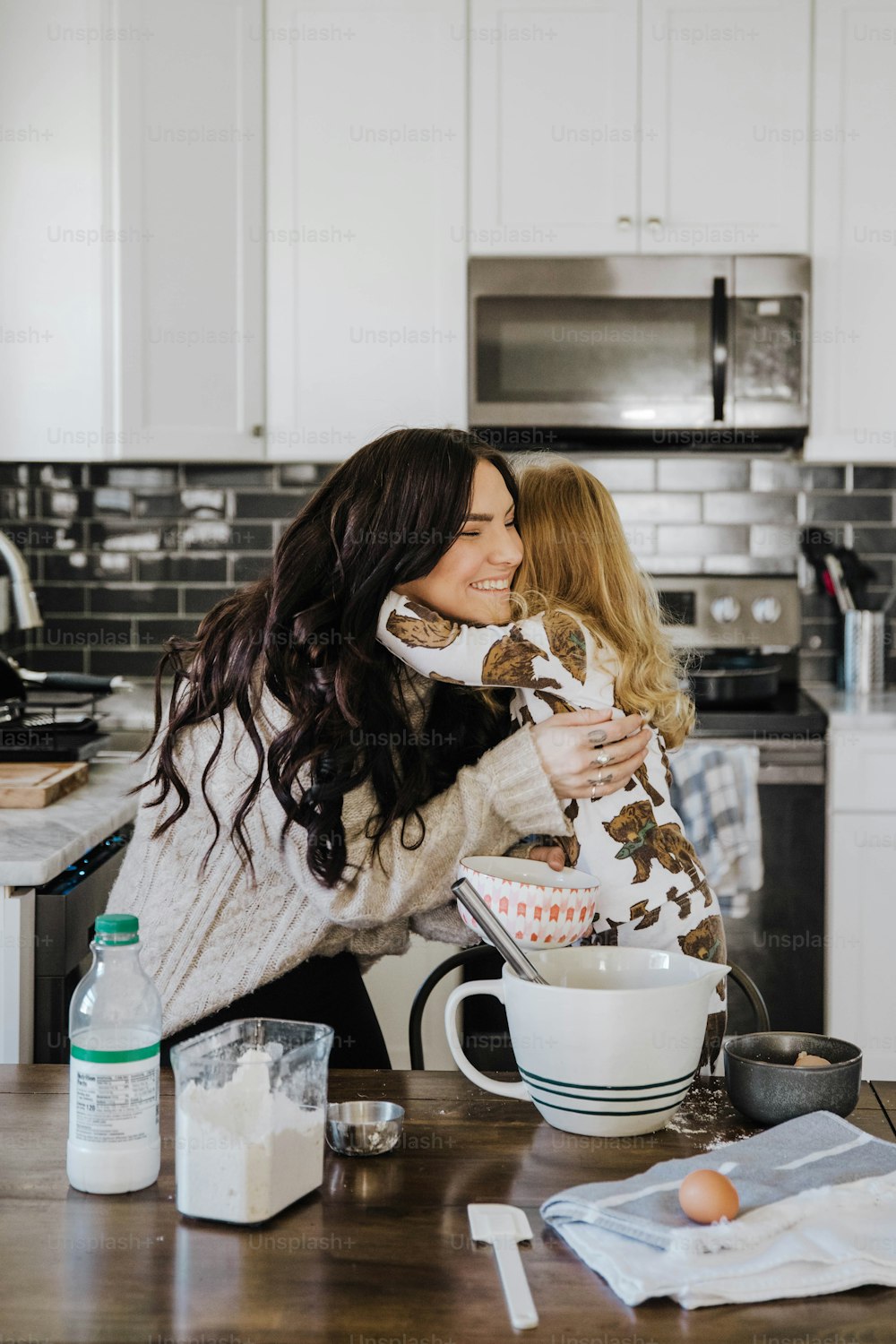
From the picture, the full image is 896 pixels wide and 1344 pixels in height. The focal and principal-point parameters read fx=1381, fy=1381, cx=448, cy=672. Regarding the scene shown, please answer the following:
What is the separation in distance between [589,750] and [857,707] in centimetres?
186

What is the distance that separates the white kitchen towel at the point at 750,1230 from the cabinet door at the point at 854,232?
2.59 meters

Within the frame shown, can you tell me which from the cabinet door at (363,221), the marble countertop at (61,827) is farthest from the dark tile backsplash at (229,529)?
the marble countertop at (61,827)

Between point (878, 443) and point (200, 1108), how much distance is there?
2.81m

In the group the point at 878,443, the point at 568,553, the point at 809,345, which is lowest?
the point at 568,553

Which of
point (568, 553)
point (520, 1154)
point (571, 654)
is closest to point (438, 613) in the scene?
point (571, 654)

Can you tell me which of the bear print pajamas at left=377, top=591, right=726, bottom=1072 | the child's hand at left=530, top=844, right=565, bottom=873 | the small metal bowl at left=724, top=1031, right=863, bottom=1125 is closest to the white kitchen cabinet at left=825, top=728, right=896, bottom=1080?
the bear print pajamas at left=377, top=591, right=726, bottom=1072

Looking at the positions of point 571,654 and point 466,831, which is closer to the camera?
point 466,831

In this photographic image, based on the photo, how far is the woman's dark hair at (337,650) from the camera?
1.46 m

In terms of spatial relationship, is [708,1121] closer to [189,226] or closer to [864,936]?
[864,936]

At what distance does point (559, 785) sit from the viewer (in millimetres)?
1559

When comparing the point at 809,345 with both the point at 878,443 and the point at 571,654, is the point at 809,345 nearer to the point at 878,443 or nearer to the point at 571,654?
the point at 878,443

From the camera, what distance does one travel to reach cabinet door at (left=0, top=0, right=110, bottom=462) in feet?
10.5

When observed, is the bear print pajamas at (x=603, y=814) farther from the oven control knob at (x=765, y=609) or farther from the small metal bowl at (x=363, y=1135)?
the oven control knob at (x=765, y=609)

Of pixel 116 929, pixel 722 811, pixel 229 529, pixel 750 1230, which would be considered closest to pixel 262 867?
pixel 116 929
